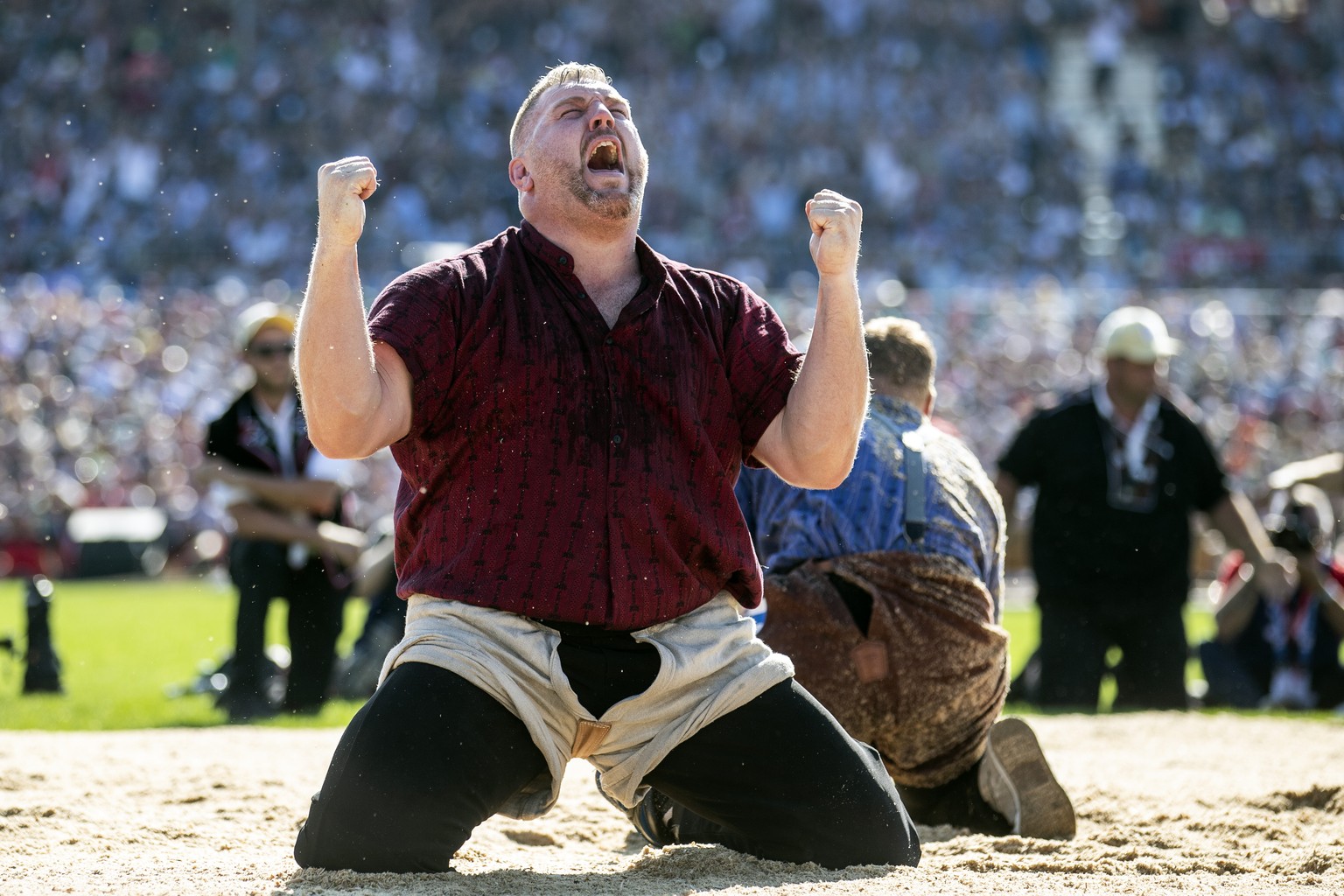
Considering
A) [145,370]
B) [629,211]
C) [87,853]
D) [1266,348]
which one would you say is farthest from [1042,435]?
[145,370]

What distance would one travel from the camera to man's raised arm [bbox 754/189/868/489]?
147 inches

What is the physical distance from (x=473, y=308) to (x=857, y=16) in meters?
29.2

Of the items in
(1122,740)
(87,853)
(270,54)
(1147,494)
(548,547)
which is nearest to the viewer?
(548,547)

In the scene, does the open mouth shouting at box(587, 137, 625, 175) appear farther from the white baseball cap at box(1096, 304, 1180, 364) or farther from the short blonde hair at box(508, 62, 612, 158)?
the white baseball cap at box(1096, 304, 1180, 364)

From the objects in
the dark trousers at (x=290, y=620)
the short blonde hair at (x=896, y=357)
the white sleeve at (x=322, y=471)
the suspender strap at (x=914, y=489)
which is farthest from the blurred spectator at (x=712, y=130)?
the suspender strap at (x=914, y=489)

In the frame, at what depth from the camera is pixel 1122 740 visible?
6684mm

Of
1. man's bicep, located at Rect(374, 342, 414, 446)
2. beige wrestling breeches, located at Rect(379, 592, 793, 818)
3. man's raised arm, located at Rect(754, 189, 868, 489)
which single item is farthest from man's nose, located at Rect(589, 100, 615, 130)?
beige wrestling breeches, located at Rect(379, 592, 793, 818)

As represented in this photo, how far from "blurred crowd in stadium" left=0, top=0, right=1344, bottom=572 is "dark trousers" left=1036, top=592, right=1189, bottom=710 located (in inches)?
425

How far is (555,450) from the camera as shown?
3656mm

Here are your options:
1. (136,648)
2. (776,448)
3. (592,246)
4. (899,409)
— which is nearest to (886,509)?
(899,409)

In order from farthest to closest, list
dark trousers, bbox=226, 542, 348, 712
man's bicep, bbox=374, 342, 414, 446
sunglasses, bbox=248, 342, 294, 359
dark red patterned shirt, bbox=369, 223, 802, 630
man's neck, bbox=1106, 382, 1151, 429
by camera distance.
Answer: man's neck, bbox=1106, 382, 1151, 429 → sunglasses, bbox=248, 342, 294, 359 → dark trousers, bbox=226, 542, 348, 712 → dark red patterned shirt, bbox=369, 223, 802, 630 → man's bicep, bbox=374, 342, 414, 446

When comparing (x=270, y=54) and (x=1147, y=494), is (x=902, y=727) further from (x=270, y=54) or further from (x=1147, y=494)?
(x=270, y=54)

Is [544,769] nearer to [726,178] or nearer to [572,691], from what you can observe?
[572,691]

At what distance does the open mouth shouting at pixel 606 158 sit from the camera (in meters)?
3.83
